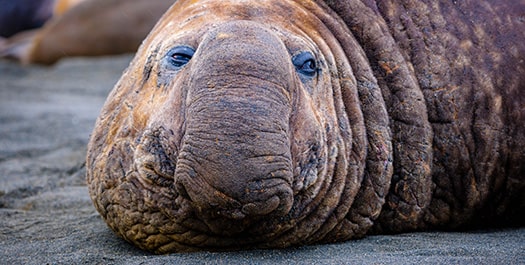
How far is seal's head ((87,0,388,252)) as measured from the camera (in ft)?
11.9

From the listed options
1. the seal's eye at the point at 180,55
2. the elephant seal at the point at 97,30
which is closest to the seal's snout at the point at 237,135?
the seal's eye at the point at 180,55

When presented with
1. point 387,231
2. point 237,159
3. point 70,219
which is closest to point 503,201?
point 387,231

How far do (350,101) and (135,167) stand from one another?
3.63 feet

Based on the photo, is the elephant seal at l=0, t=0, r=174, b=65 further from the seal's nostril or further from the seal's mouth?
the seal's nostril

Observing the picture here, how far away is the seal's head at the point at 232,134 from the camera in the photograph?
3.62m

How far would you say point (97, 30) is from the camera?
1352 cm

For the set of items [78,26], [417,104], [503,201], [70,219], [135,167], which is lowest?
[78,26]

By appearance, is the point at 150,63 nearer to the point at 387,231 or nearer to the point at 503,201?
the point at 387,231

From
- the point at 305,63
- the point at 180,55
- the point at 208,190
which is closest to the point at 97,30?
the point at 180,55

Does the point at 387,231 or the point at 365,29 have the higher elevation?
the point at 365,29

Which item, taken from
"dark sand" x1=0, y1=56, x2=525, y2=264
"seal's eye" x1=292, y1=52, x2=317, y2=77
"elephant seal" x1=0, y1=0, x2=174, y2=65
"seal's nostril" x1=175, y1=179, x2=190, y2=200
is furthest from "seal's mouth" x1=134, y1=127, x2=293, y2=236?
"elephant seal" x1=0, y1=0, x2=174, y2=65

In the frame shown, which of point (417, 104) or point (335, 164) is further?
point (417, 104)

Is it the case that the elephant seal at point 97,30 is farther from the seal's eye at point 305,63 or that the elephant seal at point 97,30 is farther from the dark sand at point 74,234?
the seal's eye at point 305,63

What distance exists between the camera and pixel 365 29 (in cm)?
467
